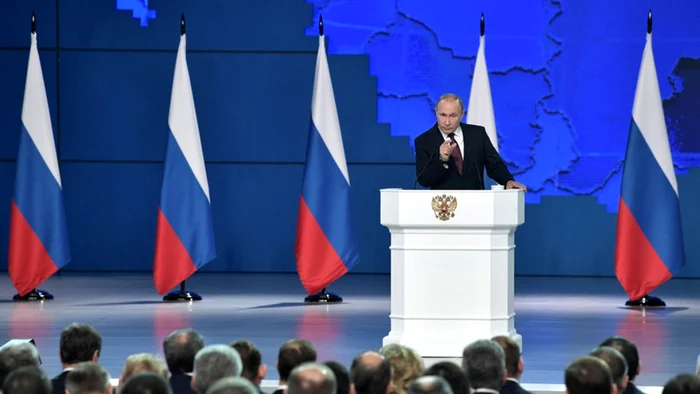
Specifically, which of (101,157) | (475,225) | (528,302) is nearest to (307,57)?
(101,157)

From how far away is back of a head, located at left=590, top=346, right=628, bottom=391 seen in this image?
12.4 feet

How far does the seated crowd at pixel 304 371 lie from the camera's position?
122 inches

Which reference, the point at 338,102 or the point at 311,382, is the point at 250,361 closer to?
the point at 311,382

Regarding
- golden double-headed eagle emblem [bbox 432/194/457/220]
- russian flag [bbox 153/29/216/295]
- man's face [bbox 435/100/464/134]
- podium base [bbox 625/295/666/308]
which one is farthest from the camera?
russian flag [bbox 153/29/216/295]

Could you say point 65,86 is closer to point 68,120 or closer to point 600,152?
point 68,120

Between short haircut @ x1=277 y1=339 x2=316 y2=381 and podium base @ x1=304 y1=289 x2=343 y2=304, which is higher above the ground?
short haircut @ x1=277 y1=339 x2=316 y2=381

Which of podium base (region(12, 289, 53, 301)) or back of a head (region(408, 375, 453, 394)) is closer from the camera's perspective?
back of a head (region(408, 375, 453, 394))

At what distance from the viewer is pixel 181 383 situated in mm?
3990

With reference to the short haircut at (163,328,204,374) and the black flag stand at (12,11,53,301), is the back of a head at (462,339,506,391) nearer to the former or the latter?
the short haircut at (163,328,204,374)

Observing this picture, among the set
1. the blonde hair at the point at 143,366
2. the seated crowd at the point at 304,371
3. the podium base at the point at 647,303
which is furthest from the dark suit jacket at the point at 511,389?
the podium base at the point at 647,303

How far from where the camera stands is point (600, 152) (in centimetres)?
1175

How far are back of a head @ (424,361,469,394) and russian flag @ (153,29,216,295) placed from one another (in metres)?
6.54

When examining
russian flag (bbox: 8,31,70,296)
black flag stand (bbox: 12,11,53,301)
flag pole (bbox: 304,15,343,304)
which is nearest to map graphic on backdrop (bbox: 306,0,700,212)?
flag pole (bbox: 304,15,343,304)

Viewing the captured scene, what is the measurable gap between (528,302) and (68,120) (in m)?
4.99
